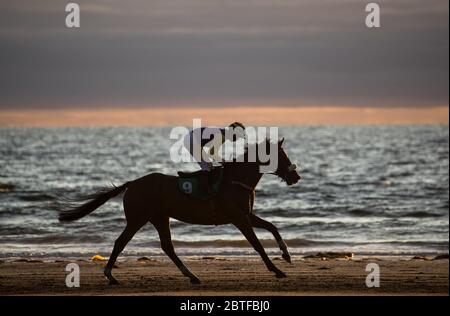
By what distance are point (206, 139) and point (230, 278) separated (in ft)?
9.36

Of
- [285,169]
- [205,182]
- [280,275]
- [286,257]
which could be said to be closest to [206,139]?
[205,182]

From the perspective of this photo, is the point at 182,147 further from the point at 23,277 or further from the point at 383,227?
the point at 383,227

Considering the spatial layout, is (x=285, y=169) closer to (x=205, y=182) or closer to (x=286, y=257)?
(x=205, y=182)

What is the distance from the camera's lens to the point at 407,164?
73562 millimetres

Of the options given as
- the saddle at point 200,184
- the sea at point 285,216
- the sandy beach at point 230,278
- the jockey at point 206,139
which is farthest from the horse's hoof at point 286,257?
the sea at point 285,216

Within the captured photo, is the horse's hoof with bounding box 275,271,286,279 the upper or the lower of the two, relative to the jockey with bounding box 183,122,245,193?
lower

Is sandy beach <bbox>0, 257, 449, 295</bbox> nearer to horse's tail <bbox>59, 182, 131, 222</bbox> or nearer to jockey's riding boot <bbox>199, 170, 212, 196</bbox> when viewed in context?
horse's tail <bbox>59, 182, 131, 222</bbox>

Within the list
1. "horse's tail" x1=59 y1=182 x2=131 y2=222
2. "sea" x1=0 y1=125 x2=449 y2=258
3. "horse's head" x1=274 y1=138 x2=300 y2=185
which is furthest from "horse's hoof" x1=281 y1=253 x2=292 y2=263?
"sea" x1=0 y1=125 x2=449 y2=258

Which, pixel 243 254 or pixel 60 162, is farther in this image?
pixel 60 162

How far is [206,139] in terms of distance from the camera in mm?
14242

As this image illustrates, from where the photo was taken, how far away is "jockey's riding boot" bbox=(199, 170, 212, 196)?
1427 centimetres

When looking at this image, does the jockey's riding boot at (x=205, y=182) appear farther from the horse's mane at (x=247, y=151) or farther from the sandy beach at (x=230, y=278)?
the sandy beach at (x=230, y=278)
